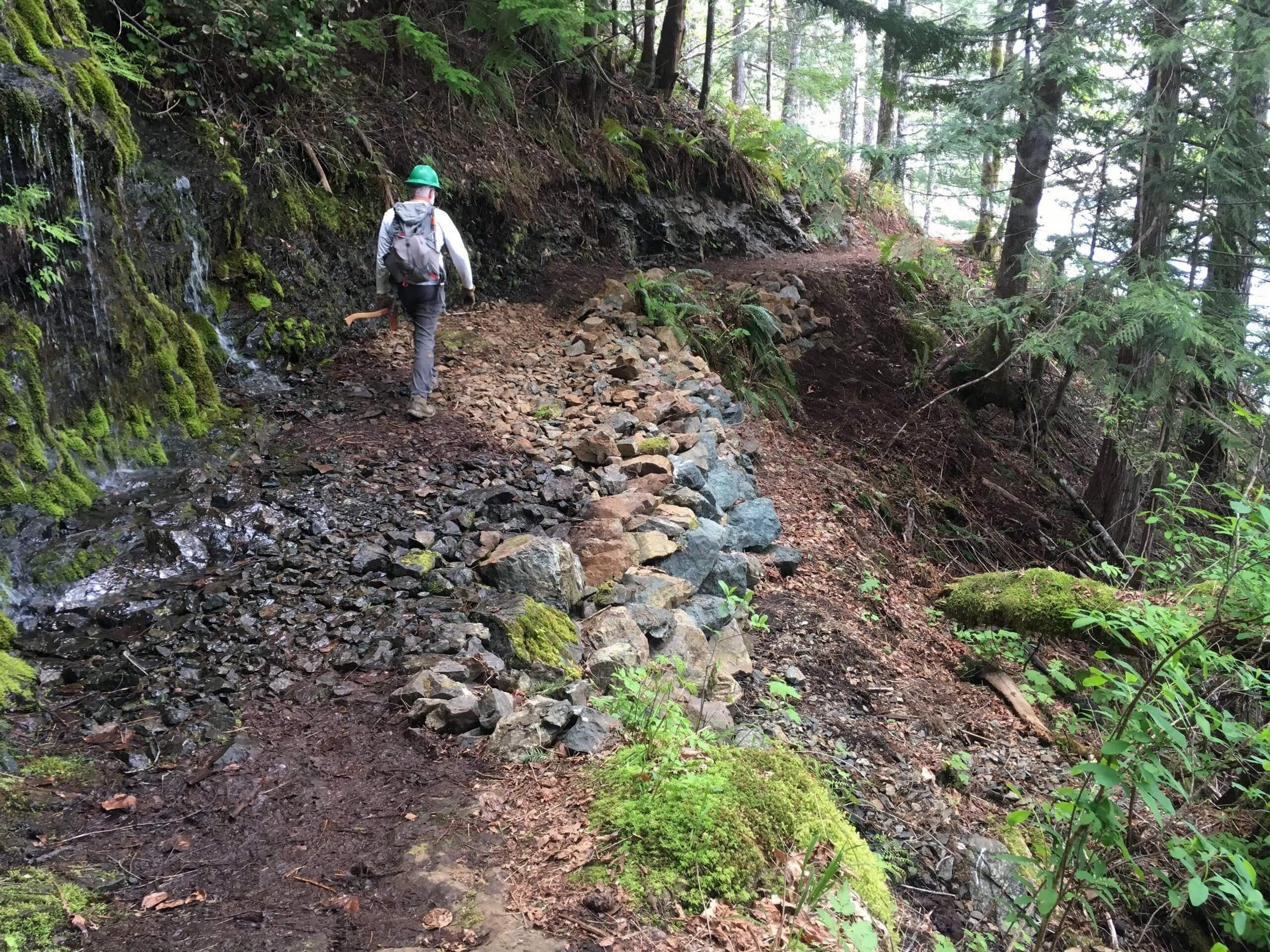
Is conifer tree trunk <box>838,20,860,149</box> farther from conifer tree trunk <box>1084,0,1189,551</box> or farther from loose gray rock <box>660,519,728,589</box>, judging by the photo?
loose gray rock <box>660,519,728,589</box>

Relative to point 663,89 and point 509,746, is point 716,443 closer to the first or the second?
point 509,746

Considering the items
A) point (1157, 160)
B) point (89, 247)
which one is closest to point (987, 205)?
point (1157, 160)

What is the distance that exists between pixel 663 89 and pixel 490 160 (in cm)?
527

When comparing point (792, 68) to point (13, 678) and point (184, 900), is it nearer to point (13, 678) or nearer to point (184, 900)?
point (13, 678)

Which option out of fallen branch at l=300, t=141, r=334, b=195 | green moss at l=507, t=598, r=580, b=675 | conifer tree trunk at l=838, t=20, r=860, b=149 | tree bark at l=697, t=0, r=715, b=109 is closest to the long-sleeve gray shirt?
fallen branch at l=300, t=141, r=334, b=195

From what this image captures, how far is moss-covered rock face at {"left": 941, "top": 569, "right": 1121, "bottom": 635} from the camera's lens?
602 cm

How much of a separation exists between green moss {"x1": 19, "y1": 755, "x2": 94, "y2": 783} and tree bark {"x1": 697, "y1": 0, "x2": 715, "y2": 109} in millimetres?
13742

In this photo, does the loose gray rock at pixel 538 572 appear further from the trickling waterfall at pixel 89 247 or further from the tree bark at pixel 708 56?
the tree bark at pixel 708 56

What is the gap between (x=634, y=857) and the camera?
257 centimetres

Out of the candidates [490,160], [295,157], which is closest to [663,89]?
[490,160]

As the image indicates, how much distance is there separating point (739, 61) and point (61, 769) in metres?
23.7

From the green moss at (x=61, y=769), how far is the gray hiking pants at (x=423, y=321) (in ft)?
14.2

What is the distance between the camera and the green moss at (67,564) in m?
4.27

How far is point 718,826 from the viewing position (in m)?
2.63
